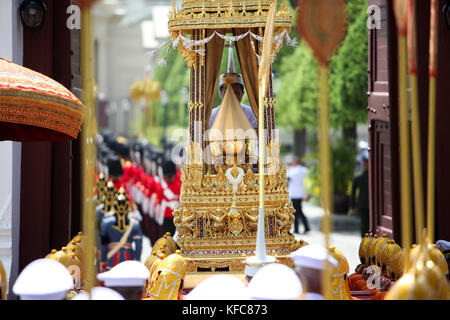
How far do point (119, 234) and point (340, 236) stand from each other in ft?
22.6

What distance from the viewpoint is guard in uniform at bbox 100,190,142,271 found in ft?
33.1

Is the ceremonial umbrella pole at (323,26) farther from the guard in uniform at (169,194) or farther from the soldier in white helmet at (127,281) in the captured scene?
the guard in uniform at (169,194)

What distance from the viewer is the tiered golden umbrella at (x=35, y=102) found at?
5.76 metres

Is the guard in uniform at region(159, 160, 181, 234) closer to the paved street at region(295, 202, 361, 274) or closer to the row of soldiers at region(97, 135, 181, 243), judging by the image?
the row of soldiers at region(97, 135, 181, 243)

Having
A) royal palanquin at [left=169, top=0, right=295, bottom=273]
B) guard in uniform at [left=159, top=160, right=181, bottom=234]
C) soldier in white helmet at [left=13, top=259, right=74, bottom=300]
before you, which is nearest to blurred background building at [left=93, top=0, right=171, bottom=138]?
guard in uniform at [left=159, top=160, right=181, bottom=234]

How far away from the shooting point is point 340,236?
15.7 m

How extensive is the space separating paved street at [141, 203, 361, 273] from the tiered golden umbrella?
647cm

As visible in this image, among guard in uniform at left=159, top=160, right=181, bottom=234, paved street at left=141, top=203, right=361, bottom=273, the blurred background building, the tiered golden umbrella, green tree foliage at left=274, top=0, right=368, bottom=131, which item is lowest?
paved street at left=141, top=203, right=361, bottom=273

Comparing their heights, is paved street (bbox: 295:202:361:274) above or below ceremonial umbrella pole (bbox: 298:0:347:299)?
below

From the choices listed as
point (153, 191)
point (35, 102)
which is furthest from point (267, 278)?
point (153, 191)

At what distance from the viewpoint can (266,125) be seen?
24.7 ft

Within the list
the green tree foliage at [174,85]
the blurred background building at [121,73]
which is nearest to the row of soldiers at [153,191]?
the green tree foliage at [174,85]
